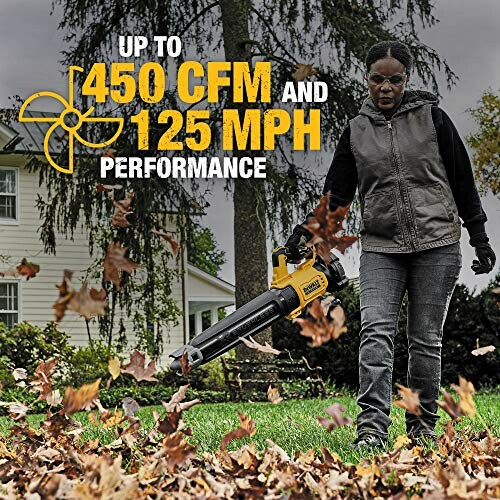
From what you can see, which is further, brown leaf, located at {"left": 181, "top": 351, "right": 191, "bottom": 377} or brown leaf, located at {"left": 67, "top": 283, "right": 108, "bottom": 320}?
brown leaf, located at {"left": 181, "top": 351, "right": 191, "bottom": 377}

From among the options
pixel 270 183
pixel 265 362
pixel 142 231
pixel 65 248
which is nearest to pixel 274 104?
pixel 270 183

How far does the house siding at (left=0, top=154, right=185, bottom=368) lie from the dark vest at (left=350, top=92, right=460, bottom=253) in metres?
14.6

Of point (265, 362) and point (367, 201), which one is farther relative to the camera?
point (265, 362)

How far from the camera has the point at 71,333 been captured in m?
18.4

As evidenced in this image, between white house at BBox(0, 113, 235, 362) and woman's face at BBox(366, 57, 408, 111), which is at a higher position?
woman's face at BBox(366, 57, 408, 111)

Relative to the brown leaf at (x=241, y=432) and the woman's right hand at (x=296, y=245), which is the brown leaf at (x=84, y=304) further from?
the woman's right hand at (x=296, y=245)

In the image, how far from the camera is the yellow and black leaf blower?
3111mm

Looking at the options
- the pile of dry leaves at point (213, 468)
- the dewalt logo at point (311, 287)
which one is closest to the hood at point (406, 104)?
the dewalt logo at point (311, 287)

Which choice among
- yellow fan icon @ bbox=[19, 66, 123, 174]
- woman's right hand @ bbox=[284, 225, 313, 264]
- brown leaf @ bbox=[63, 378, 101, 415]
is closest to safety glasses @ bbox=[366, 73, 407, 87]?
woman's right hand @ bbox=[284, 225, 313, 264]

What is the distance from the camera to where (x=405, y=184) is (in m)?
3.53

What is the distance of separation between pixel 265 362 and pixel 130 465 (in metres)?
9.44

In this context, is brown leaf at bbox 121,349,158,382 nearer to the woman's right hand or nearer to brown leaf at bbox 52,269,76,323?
brown leaf at bbox 52,269,76,323

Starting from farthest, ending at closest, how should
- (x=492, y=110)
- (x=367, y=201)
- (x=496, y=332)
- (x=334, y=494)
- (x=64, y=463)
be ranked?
(x=492, y=110), (x=496, y=332), (x=367, y=201), (x=64, y=463), (x=334, y=494)

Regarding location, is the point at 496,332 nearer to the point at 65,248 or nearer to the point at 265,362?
the point at 265,362
